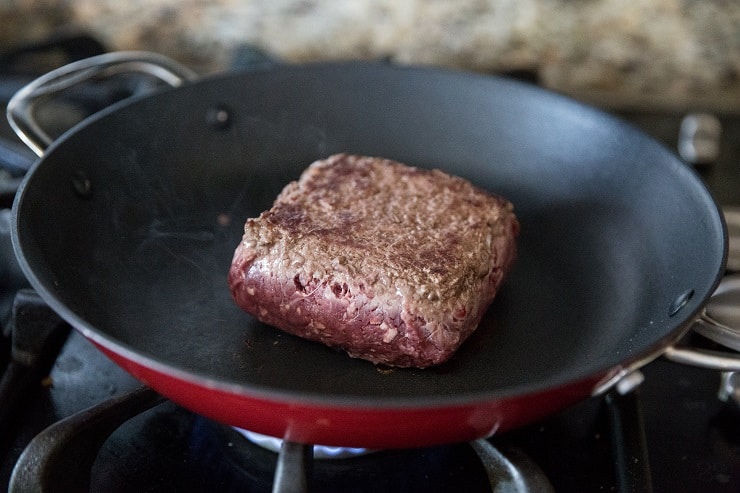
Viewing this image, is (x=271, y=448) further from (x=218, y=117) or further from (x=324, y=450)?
(x=218, y=117)

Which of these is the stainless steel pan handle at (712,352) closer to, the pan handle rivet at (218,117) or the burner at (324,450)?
the burner at (324,450)

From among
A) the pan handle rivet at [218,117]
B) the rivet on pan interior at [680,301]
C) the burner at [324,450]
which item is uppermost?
the rivet on pan interior at [680,301]

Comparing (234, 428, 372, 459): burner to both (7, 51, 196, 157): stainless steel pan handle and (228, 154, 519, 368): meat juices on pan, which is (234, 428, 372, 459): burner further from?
(7, 51, 196, 157): stainless steel pan handle

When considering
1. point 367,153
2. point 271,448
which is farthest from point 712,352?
point 367,153

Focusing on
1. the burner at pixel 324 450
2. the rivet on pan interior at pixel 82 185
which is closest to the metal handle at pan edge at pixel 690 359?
the burner at pixel 324 450

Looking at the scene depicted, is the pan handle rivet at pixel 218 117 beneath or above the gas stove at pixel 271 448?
above

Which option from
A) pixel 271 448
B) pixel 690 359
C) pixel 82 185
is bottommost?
pixel 271 448

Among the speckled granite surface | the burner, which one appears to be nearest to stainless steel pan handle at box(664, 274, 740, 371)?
the burner
